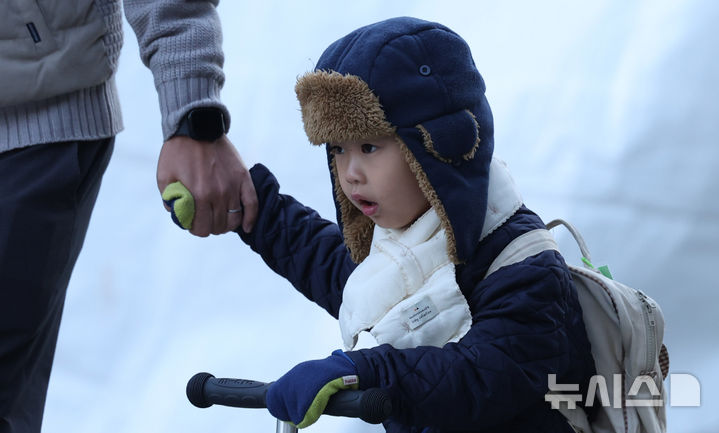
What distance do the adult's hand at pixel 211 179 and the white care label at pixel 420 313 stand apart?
0.40 m

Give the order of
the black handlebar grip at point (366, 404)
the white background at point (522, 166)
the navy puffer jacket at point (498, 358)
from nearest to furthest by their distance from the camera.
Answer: the black handlebar grip at point (366, 404) < the navy puffer jacket at point (498, 358) < the white background at point (522, 166)

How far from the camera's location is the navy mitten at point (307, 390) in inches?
42.7

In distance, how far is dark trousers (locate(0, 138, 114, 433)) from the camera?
4.38 ft

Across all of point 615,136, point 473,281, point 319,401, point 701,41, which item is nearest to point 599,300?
Answer: point 473,281

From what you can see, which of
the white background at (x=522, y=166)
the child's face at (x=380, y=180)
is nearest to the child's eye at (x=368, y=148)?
the child's face at (x=380, y=180)

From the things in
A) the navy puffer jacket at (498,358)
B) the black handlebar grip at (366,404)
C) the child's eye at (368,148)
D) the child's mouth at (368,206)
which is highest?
the child's eye at (368,148)

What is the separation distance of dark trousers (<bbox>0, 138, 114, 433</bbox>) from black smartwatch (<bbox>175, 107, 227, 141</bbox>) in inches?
5.1

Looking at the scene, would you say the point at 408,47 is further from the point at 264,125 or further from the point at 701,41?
the point at 701,41

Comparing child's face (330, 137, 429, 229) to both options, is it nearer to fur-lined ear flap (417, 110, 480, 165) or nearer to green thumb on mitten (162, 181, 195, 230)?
fur-lined ear flap (417, 110, 480, 165)

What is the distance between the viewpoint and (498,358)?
1.20 meters

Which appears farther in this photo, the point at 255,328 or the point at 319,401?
the point at 255,328

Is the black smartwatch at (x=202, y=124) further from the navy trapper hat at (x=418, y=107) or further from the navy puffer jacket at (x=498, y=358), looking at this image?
the navy puffer jacket at (x=498, y=358)

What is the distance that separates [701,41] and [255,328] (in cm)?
127

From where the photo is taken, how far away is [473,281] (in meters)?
1.31
